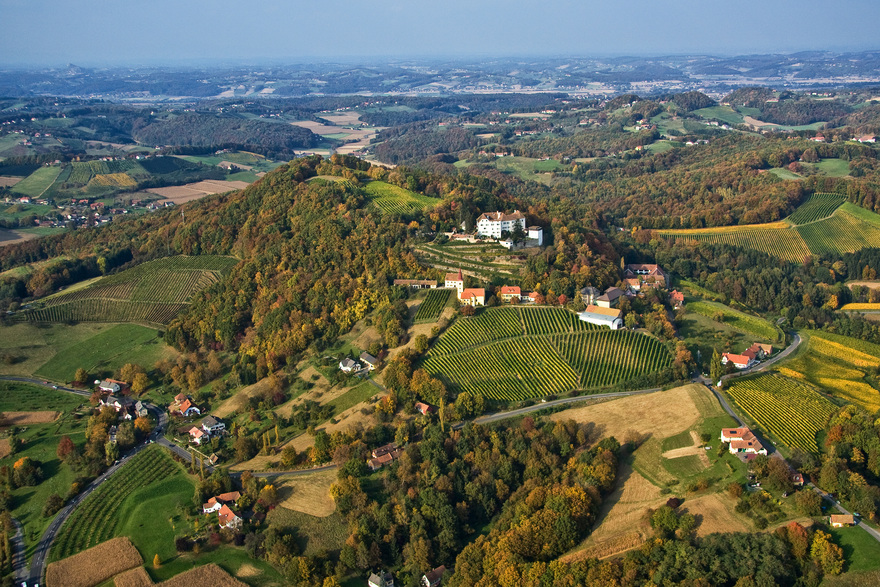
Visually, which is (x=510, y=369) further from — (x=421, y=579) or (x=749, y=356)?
(x=421, y=579)

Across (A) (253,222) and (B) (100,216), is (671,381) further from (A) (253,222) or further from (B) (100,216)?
(B) (100,216)

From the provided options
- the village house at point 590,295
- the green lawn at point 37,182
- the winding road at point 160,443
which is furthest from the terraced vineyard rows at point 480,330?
the green lawn at point 37,182

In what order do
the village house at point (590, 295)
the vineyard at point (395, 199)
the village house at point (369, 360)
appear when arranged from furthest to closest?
the vineyard at point (395, 199)
the village house at point (590, 295)
the village house at point (369, 360)

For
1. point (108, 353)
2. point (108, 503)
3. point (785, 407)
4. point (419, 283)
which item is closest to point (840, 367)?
point (785, 407)

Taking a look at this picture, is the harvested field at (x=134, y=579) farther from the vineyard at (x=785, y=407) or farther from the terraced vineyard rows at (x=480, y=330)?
the vineyard at (x=785, y=407)

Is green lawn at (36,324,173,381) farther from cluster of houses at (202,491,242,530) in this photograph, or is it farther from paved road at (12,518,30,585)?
cluster of houses at (202,491,242,530)

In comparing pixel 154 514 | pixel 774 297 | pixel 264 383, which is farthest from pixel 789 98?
pixel 154 514

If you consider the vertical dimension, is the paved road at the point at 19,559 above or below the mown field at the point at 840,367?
below

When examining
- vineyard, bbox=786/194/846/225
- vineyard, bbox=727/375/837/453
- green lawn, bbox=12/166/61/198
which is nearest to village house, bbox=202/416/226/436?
vineyard, bbox=727/375/837/453
